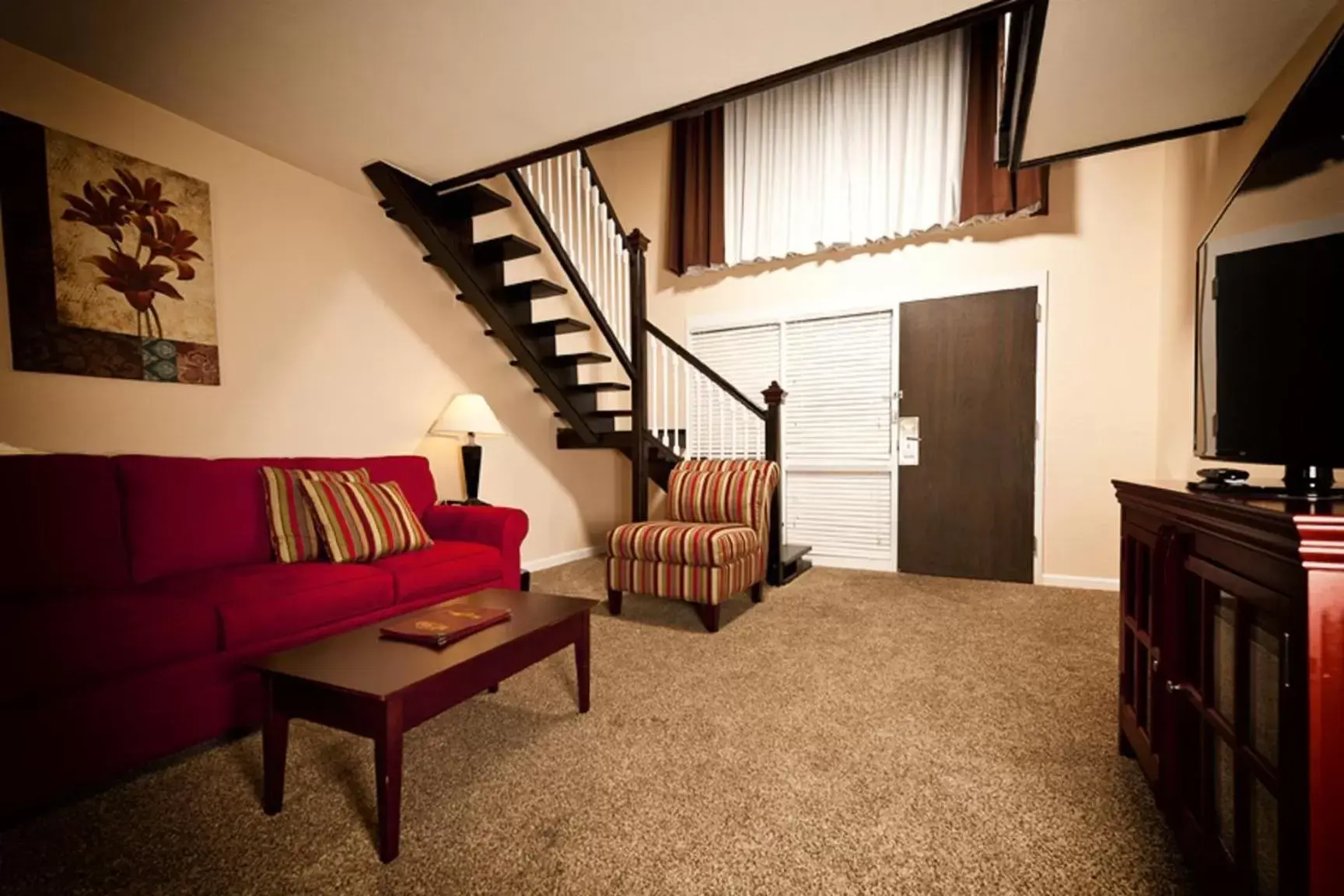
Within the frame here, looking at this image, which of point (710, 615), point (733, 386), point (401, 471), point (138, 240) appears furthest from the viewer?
point (733, 386)

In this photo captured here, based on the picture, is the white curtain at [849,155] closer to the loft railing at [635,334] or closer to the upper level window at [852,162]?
the upper level window at [852,162]

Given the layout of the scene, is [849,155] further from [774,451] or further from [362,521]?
[362,521]

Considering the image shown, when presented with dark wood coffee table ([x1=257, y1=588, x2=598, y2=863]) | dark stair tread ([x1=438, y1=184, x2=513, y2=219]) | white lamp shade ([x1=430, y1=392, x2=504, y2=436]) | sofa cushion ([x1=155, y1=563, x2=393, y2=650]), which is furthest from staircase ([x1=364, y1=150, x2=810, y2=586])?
dark wood coffee table ([x1=257, y1=588, x2=598, y2=863])

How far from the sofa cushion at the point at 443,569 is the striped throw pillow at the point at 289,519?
11.4 inches

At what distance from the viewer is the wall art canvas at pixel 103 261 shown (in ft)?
6.91

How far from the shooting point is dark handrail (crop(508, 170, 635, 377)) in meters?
3.37

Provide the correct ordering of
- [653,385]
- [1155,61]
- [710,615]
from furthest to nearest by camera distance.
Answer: [653,385]
[710,615]
[1155,61]

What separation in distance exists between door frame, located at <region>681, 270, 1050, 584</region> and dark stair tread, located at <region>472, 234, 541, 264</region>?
6.05ft

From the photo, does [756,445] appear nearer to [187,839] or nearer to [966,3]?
[966,3]

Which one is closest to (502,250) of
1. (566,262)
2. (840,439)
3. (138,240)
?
(566,262)

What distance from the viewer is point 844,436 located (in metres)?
4.30

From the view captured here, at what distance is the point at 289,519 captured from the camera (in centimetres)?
237

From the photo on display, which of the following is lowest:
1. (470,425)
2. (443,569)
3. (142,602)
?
(443,569)

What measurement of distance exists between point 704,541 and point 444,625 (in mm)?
1462
